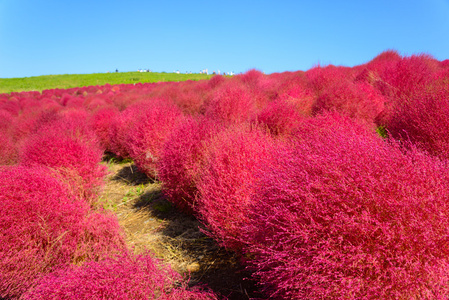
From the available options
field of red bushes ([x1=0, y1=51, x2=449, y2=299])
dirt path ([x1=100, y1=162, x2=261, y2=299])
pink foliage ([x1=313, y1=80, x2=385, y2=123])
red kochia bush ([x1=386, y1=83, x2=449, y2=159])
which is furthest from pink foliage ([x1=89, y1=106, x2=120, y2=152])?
red kochia bush ([x1=386, y1=83, x2=449, y2=159])

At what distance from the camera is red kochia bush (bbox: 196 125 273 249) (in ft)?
7.36

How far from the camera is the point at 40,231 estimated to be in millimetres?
2195

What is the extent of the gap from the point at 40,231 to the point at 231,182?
168 cm

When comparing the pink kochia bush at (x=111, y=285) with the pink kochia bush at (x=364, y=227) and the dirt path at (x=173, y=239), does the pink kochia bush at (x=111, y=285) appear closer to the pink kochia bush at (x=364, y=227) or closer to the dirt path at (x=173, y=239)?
the dirt path at (x=173, y=239)

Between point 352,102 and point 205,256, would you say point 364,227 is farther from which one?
point 352,102

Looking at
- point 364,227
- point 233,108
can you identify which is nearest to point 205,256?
point 364,227

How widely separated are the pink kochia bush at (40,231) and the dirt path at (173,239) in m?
0.52

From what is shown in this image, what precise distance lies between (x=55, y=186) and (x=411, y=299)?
2869 millimetres

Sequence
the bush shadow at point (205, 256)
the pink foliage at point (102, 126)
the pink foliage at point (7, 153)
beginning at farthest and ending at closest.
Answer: the pink foliage at point (102, 126) < the pink foliage at point (7, 153) < the bush shadow at point (205, 256)

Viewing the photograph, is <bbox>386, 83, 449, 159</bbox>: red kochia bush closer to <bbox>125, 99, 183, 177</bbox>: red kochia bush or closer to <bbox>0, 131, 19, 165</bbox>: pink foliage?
<bbox>125, 99, 183, 177</bbox>: red kochia bush

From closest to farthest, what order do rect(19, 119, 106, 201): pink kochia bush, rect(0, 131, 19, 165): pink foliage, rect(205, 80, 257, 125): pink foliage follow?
rect(19, 119, 106, 201): pink kochia bush → rect(205, 80, 257, 125): pink foliage → rect(0, 131, 19, 165): pink foliage

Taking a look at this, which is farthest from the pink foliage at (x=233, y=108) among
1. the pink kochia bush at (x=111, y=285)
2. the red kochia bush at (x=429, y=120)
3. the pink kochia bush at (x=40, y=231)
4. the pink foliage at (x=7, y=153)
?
the pink foliage at (x=7, y=153)

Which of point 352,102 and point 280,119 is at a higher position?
point 352,102

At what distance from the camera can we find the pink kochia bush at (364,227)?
1.13 meters
